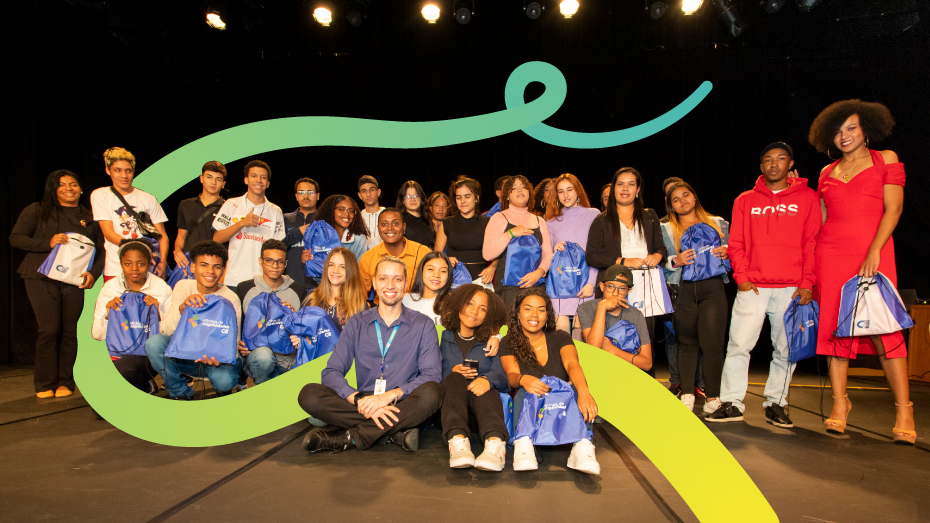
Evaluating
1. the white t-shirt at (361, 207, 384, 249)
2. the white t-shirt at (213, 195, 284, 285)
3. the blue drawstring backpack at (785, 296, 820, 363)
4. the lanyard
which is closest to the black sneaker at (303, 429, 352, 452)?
the lanyard

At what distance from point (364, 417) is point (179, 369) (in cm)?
166

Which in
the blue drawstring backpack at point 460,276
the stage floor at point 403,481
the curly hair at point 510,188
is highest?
the curly hair at point 510,188

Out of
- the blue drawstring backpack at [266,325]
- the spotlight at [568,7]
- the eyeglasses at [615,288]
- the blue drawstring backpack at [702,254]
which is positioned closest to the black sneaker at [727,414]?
the blue drawstring backpack at [702,254]

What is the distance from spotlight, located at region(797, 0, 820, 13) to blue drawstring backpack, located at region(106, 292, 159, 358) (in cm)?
711

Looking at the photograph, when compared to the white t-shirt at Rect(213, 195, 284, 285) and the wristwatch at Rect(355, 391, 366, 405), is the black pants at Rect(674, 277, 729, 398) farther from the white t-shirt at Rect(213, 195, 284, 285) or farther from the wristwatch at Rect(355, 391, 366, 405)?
the white t-shirt at Rect(213, 195, 284, 285)

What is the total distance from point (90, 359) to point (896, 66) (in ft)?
26.7

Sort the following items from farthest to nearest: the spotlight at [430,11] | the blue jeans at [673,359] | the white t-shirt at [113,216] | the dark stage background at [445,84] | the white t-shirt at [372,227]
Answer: the spotlight at [430,11] < the dark stage background at [445,84] < the white t-shirt at [372,227] < the blue jeans at [673,359] < the white t-shirt at [113,216]

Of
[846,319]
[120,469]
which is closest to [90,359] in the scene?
[120,469]

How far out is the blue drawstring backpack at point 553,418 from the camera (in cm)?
252

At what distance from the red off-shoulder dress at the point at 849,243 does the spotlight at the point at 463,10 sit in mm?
4568

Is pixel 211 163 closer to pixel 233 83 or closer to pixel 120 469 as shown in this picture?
pixel 120 469

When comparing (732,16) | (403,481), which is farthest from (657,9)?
(403,481)

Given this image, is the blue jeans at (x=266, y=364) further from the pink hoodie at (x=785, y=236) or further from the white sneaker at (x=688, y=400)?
the pink hoodie at (x=785, y=236)

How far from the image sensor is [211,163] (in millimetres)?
4219
